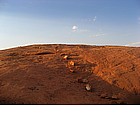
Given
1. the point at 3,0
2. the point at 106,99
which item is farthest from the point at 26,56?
the point at 106,99

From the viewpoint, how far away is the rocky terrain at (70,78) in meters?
2.79

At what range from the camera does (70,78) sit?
3186 mm

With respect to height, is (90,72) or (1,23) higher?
(1,23)

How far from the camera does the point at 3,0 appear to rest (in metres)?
3.39

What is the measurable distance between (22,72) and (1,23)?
2.67 feet

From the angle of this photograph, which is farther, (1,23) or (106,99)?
(1,23)

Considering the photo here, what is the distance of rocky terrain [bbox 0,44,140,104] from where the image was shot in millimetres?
2793

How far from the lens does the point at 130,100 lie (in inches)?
115
